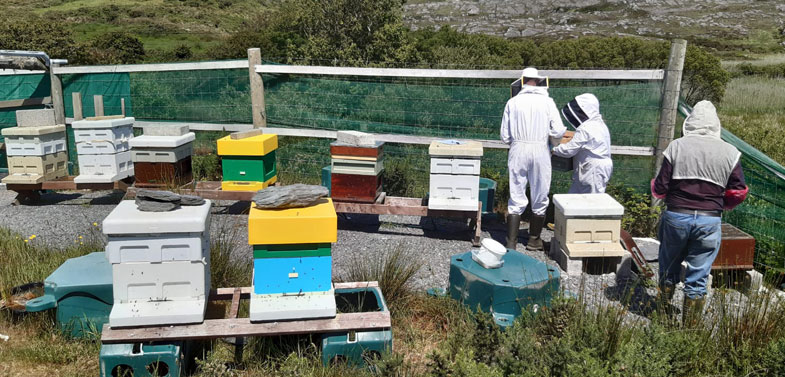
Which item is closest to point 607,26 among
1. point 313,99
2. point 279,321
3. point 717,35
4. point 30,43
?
point 717,35

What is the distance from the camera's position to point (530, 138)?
20.8ft

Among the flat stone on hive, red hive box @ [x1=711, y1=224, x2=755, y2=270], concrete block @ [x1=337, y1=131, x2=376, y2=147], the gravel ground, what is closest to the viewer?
the flat stone on hive

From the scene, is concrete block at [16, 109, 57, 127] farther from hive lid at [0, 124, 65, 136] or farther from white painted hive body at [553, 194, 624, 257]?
white painted hive body at [553, 194, 624, 257]

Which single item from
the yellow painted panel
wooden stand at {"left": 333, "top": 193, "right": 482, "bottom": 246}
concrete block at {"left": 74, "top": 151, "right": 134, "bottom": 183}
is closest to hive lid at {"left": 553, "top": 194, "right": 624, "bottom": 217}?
wooden stand at {"left": 333, "top": 193, "right": 482, "bottom": 246}

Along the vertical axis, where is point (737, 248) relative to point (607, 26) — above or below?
below

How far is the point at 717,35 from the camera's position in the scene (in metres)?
59.2

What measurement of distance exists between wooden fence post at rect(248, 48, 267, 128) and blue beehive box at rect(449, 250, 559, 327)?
4811 millimetres

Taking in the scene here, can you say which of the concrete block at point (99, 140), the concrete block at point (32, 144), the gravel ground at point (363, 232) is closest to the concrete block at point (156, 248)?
the gravel ground at point (363, 232)

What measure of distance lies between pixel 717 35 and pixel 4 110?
210 ft

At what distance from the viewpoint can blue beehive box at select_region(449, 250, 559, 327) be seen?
4.35 meters

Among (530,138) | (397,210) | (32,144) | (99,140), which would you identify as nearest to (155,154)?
(99,140)

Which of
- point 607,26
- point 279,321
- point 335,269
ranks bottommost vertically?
point 335,269

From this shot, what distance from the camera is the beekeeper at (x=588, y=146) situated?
245 inches

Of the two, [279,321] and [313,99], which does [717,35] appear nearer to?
[313,99]
